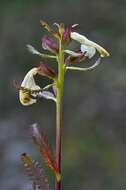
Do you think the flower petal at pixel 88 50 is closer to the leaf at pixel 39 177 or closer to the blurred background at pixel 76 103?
the leaf at pixel 39 177

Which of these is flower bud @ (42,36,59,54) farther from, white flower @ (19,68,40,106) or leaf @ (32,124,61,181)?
leaf @ (32,124,61,181)

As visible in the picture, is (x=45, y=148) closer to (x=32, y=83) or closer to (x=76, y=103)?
(x=32, y=83)

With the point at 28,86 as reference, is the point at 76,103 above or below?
below

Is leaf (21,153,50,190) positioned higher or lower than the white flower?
lower

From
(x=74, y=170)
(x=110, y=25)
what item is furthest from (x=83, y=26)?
(x=74, y=170)

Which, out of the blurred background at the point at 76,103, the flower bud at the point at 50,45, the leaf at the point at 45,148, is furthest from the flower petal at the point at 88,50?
the blurred background at the point at 76,103

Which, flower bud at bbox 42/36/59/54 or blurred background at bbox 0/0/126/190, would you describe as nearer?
flower bud at bbox 42/36/59/54

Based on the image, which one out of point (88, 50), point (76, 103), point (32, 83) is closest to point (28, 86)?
point (32, 83)

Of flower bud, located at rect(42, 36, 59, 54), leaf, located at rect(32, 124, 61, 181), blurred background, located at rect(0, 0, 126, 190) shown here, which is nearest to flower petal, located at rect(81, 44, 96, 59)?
flower bud, located at rect(42, 36, 59, 54)
